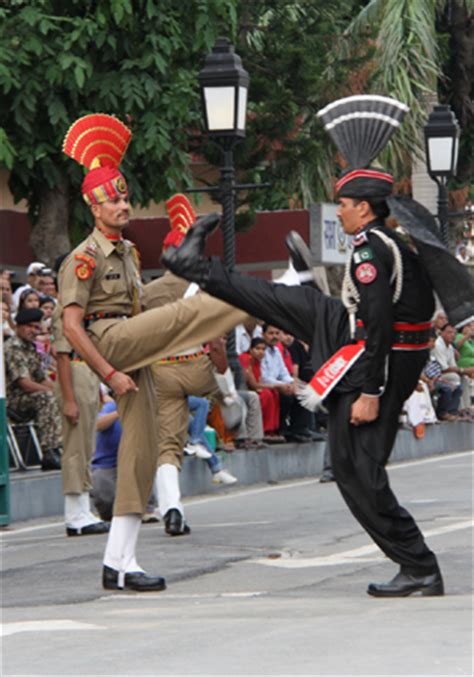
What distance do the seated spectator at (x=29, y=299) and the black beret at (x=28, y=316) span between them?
2.07ft

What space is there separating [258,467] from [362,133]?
9.82 m

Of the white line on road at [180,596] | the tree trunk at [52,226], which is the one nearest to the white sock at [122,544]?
the white line on road at [180,596]

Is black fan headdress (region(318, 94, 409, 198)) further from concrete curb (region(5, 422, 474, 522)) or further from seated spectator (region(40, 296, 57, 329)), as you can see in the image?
seated spectator (region(40, 296, 57, 329))

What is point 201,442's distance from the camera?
15953 millimetres

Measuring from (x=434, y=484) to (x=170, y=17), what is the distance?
5.98 meters

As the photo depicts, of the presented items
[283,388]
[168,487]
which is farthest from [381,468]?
[283,388]

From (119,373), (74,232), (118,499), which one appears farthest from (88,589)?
(74,232)

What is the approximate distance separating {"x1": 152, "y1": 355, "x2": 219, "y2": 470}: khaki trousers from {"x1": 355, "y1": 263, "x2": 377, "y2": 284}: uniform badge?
3.99 meters

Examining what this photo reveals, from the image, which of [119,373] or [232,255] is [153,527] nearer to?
[119,373]

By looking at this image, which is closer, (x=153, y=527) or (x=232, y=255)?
(x=153, y=527)

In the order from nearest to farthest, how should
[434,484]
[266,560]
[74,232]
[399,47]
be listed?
[266,560] < [434,484] < [74,232] < [399,47]

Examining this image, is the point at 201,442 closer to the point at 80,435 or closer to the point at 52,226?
the point at 80,435

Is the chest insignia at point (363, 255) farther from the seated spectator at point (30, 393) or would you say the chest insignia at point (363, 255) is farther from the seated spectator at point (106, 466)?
the seated spectator at point (30, 393)

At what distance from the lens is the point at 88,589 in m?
9.03
